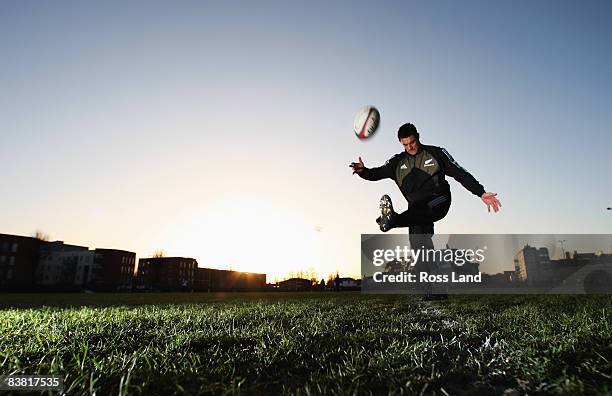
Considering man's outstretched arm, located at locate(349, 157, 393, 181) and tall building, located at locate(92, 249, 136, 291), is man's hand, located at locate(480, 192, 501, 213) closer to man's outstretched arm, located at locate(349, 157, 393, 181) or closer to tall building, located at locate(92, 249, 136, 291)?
man's outstretched arm, located at locate(349, 157, 393, 181)

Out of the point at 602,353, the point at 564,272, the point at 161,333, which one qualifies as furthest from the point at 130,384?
the point at 564,272

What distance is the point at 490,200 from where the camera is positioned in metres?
7.28

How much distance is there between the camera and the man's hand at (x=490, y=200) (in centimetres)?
712

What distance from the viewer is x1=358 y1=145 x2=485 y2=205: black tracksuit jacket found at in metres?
7.67

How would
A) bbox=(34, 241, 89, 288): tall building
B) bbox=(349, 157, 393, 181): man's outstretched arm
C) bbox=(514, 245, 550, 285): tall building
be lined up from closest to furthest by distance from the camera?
bbox=(349, 157, 393, 181): man's outstretched arm, bbox=(514, 245, 550, 285): tall building, bbox=(34, 241, 89, 288): tall building

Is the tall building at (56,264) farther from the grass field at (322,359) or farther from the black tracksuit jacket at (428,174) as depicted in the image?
the grass field at (322,359)

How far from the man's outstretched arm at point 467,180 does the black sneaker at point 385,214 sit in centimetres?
145

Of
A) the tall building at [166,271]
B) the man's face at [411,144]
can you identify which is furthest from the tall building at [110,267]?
the man's face at [411,144]

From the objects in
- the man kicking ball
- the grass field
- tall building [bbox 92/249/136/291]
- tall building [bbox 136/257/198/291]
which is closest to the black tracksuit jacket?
the man kicking ball

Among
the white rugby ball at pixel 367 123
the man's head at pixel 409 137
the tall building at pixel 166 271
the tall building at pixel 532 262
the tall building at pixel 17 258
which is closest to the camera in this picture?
the man's head at pixel 409 137

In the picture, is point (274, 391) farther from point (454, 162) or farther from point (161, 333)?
point (454, 162)

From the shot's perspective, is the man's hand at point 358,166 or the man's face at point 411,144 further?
the man's hand at point 358,166

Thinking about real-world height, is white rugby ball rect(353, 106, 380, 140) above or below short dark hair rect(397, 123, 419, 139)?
above

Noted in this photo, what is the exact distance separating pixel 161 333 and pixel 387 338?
2.19m
